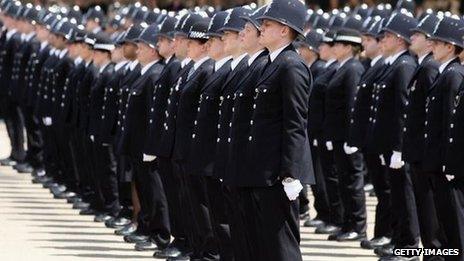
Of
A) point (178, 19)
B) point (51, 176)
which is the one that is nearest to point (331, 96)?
point (178, 19)

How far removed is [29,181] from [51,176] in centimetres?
110

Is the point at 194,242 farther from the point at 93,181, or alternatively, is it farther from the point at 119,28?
the point at 119,28

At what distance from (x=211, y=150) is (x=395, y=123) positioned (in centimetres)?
243

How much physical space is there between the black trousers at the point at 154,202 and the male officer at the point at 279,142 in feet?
14.6

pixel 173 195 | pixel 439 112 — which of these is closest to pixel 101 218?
pixel 173 195

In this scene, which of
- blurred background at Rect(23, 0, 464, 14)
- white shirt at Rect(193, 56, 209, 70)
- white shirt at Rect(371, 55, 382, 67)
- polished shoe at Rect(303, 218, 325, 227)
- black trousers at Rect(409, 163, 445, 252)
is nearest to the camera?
black trousers at Rect(409, 163, 445, 252)

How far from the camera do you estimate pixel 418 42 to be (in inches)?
579

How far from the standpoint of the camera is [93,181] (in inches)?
770

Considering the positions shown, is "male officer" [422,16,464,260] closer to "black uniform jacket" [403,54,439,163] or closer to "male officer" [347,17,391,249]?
"black uniform jacket" [403,54,439,163]

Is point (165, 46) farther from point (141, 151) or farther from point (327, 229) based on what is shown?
point (327, 229)

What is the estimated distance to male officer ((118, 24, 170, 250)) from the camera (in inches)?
634

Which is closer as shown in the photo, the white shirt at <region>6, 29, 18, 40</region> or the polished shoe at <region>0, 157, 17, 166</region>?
the polished shoe at <region>0, 157, 17, 166</region>

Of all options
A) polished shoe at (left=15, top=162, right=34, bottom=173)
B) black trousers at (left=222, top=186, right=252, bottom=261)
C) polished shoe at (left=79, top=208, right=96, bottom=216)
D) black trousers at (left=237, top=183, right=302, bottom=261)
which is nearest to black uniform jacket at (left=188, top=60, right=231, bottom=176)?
black trousers at (left=222, top=186, right=252, bottom=261)

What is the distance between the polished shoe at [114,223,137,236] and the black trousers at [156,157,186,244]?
1858mm
